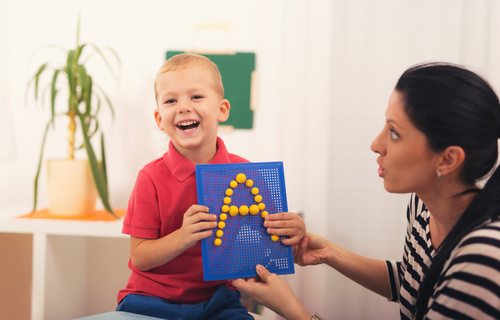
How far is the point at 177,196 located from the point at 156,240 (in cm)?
13

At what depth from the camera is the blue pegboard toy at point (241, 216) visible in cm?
104

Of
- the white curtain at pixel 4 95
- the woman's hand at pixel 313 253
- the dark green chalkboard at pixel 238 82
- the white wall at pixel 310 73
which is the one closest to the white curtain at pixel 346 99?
the white wall at pixel 310 73

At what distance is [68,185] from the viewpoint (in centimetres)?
180

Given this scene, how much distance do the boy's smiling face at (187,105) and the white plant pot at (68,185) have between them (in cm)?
76

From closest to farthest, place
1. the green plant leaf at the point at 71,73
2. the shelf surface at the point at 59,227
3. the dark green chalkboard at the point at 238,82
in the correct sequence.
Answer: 1. the shelf surface at the point at 59,227
2. the green plant leaf at the point at 71,73
3. the dark green chalkboard at the point at 238,82

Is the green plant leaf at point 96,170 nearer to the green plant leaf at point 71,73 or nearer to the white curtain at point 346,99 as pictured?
the green plant leaf at point 71,73

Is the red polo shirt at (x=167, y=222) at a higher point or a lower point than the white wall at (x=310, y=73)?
lower

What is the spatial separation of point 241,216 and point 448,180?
0.48m

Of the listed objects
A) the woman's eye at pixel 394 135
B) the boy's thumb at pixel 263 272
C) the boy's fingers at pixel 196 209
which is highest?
the woman's eye at pixel 394 135

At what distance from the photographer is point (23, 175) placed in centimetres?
222

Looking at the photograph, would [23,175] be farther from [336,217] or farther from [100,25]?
[336,217]

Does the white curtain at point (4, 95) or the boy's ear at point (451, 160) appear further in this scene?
the white curtain at point (4, 95)

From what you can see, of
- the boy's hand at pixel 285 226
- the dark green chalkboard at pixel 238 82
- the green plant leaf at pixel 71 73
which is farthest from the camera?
the dark green chalkboard at pixel 238 82

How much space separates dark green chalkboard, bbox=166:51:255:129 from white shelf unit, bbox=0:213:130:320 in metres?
0.76
